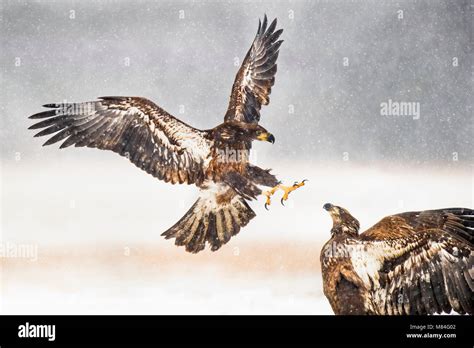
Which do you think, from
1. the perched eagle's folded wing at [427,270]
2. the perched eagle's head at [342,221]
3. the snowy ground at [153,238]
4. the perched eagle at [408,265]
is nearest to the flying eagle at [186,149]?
the snowy ground at [153,238]

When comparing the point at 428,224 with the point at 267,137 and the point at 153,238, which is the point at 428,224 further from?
the point at 153,238

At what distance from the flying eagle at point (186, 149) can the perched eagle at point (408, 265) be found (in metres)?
0.60

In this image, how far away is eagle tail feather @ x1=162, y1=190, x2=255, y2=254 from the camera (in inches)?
174

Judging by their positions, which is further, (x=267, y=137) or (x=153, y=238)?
(x=153, y=238)

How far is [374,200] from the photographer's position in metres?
4.50

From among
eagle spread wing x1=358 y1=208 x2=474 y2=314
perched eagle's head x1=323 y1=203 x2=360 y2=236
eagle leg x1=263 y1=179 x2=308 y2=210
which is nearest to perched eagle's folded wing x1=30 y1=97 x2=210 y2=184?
eagle leg x1=263 y1=179 x2=308 y2=210

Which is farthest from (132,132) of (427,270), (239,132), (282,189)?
(427,270)

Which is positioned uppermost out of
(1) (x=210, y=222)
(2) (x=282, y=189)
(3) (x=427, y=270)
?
(2) (x=282, y=189)

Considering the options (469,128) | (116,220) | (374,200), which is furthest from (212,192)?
(469,128)

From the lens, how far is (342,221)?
4.23 meters

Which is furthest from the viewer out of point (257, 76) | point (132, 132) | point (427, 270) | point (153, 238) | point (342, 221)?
point (257, 76)

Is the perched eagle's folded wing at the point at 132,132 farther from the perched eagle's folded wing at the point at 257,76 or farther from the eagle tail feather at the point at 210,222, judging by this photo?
the perched eagle's folded wing at the point at 257,76

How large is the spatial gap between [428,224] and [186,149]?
1589 mm

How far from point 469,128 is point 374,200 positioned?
85 centimetres
